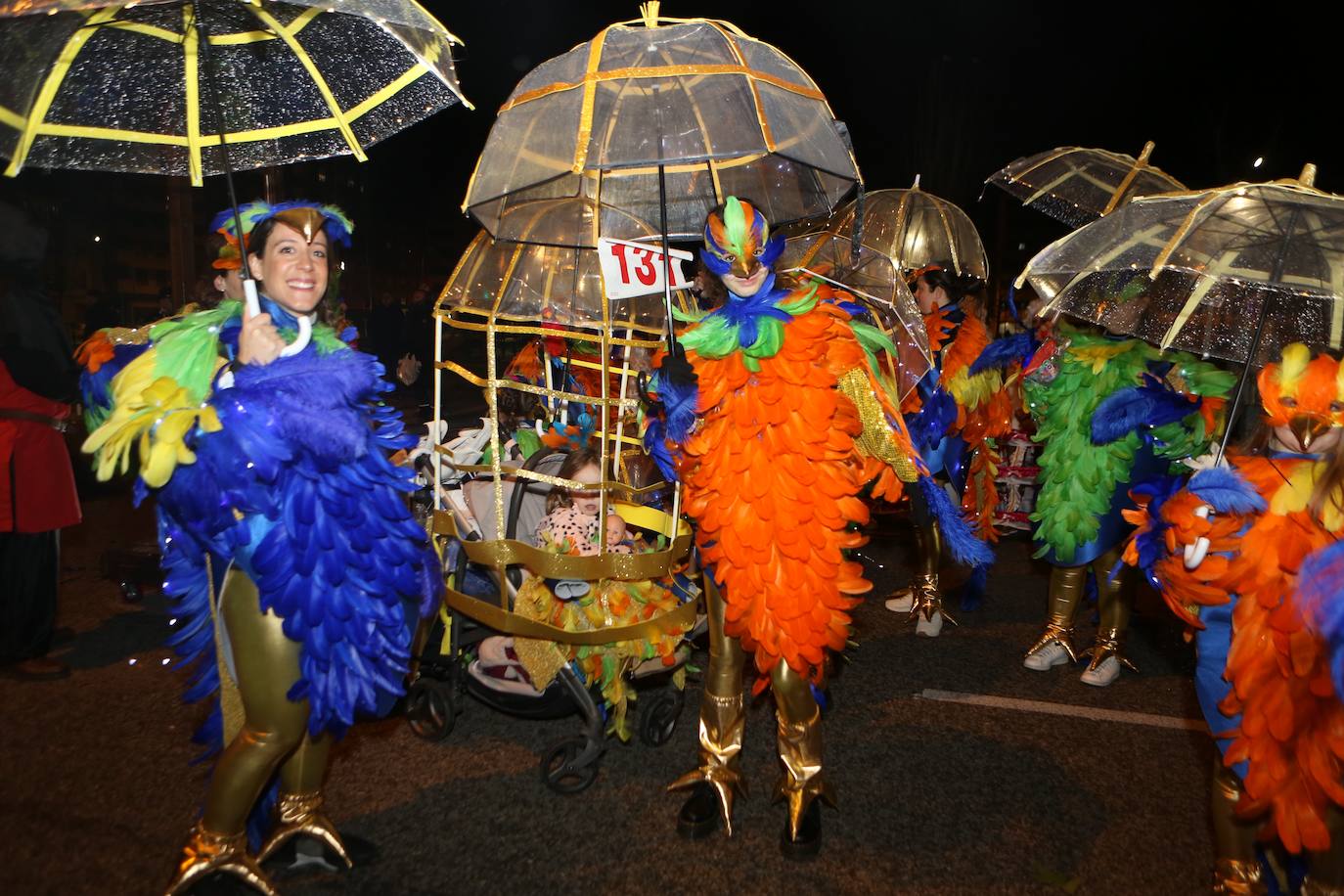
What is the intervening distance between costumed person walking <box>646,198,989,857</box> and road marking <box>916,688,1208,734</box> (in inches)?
59.1

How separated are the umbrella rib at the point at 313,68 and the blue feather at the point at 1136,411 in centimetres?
340

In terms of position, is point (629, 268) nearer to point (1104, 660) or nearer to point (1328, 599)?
point (1328, 599)

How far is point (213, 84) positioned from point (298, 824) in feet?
6.91

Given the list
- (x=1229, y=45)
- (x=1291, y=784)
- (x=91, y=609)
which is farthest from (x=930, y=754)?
(x=1229, y=45)

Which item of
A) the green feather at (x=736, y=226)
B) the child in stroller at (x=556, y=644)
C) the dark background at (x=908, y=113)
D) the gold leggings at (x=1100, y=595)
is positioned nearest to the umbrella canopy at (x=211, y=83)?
the green feather at (x=736, y=226)

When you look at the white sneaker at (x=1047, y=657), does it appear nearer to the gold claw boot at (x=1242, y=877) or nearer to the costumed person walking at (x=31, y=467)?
the gold claw boot at (x=1242, y=877)

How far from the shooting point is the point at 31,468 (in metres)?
4.38

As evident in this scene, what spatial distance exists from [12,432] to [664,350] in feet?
10.4

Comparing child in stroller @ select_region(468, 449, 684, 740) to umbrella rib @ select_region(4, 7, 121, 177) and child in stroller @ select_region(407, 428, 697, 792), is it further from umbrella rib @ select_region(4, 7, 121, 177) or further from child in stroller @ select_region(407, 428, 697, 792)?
umbrella rib @ select_region(4, 7, 121, 177)

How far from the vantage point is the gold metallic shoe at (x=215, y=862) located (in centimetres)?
250

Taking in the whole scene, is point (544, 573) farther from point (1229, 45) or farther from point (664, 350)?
point (1229, 45)

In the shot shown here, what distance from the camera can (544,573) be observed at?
11.0 feet

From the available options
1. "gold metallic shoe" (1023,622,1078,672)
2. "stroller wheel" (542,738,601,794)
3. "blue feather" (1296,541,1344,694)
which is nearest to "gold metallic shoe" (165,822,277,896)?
"stroller wheel" (542,738,601,794)

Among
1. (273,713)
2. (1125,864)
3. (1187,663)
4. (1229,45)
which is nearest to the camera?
(273,713)
